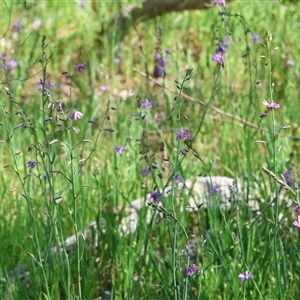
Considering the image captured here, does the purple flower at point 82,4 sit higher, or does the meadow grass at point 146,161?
the purple flower at point 82,4

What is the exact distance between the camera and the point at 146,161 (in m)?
2.26

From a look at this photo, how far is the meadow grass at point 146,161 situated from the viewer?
2109 mm

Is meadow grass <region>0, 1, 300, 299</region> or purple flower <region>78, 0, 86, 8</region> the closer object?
meadow grass <region>0, 1, 300, 299</region>

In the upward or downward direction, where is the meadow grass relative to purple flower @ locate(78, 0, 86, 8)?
downward

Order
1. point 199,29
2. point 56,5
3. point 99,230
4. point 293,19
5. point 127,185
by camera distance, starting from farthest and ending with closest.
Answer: point 56,5 → point 199,29 → point 293,19 → point 127,185 → point 99,230

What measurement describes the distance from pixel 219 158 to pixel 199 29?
6.99 ft

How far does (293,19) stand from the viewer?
516cm

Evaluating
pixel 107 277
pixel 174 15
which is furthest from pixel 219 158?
pixel 174 15

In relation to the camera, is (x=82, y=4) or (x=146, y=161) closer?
(x=146, y=161)

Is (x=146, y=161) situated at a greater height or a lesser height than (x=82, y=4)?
lesser

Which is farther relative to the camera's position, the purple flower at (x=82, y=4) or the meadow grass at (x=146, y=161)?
the purple flower at (x=82, y=4)

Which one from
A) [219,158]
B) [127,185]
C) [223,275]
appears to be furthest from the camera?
[219,158]

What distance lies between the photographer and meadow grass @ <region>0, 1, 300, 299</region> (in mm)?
2109

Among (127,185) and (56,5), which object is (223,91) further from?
(56,5)
